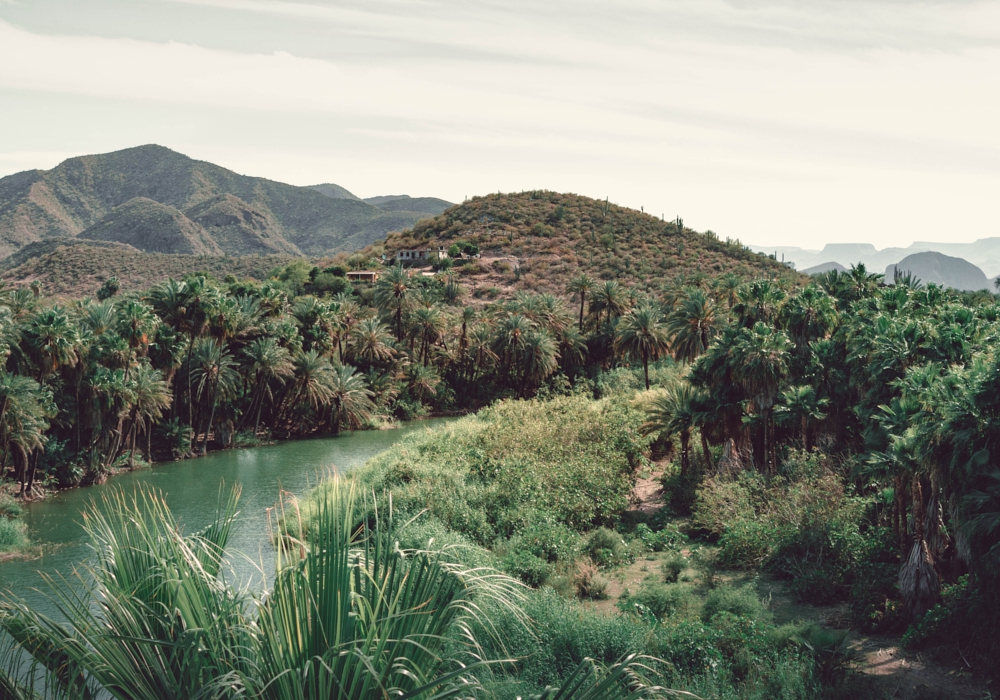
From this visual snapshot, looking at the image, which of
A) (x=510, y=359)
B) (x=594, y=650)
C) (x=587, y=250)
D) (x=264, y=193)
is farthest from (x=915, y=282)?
(x=264, y=193)

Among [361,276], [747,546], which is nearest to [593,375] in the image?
[361,276]

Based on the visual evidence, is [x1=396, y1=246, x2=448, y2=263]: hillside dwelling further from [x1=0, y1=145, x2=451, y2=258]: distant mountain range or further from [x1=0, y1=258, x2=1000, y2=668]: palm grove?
[x1=0, y1=145, x2=451, y2=258]: distant mountain range

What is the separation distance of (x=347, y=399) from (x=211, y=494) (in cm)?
1746

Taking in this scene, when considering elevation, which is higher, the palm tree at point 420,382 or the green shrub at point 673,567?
the palm tree at point 420,382

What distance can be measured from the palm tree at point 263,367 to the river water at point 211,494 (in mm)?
3700

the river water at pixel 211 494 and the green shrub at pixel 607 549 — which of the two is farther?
the river water at pixel 211 494

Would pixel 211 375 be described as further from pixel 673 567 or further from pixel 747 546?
pixel 747 546

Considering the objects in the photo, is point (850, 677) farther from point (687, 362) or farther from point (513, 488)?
point (687, 362)

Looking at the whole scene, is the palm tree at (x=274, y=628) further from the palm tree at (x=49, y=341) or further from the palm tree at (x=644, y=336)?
the palm tree at (x=644, y=336)

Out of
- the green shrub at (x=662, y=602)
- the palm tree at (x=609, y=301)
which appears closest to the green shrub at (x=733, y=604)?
the green shrub at (x=662, y=602)

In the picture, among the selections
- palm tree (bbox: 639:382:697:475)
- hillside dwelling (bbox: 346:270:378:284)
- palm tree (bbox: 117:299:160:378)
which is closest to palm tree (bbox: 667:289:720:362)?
palm tree (bbox: 639:382:697:475)

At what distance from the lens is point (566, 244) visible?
10319 cm

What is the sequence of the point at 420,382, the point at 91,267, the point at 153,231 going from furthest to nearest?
the point at 153,231 → the point at 91,267 → the point at 420,382

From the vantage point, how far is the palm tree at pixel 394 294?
6350 centimetres
